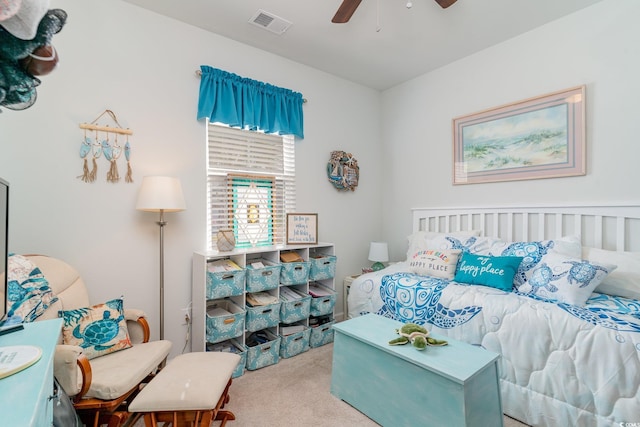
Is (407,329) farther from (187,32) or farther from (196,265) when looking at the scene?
(187,32)

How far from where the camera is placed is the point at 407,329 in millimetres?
1841

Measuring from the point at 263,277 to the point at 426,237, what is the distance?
5.54ft

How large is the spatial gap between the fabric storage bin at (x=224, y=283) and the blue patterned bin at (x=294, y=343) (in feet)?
2.06

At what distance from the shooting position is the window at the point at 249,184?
8.77ft

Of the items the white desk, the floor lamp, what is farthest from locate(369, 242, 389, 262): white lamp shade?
the white desk

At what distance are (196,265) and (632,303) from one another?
2.97 m

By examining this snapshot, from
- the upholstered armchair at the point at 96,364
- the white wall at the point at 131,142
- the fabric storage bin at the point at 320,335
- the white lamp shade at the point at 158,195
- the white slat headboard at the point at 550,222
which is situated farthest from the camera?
the fabric storage bin at the point at 320,335


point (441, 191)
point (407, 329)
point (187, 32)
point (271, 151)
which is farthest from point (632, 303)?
point (187, 32)

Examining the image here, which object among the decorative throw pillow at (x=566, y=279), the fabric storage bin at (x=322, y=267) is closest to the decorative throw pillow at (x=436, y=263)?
the decorative throw pillow at (x=566, y=279)

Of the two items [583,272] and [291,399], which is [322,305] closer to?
[291,399]

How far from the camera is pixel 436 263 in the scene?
2643 millimetres

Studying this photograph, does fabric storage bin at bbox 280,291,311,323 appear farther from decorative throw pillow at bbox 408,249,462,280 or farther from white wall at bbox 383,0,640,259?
white wall at bbox 383,0,640,259

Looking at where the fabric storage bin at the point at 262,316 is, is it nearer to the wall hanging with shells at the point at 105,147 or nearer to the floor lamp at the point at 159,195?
the floor lamp at the point at 159,195

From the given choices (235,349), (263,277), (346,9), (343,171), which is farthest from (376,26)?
(235,349)
